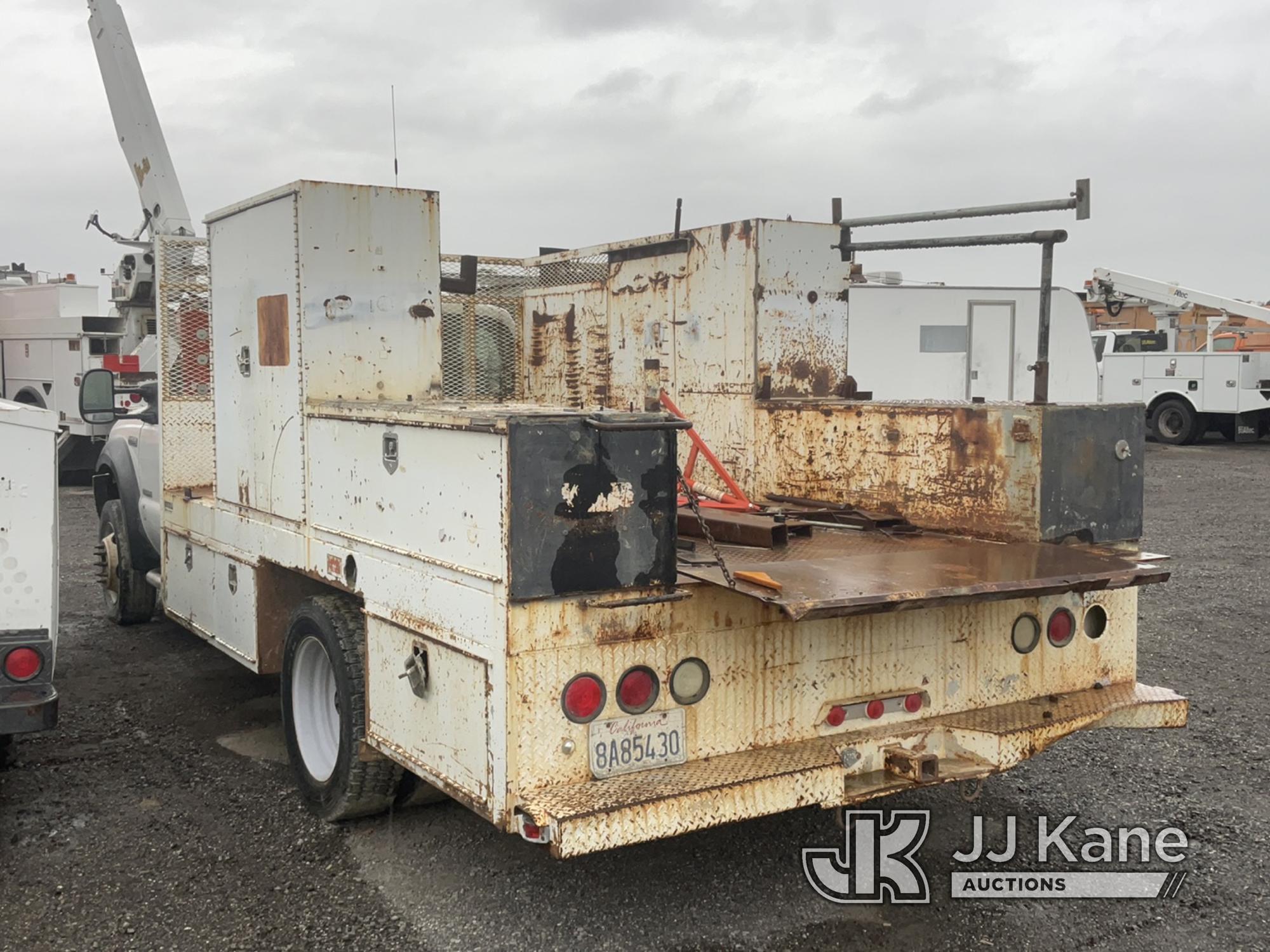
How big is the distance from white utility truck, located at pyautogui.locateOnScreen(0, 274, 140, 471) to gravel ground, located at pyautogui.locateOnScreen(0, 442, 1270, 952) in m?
10.4

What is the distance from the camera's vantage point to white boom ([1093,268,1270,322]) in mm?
23875

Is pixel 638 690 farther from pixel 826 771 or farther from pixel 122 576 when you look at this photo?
pixel 122 576

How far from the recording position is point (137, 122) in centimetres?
1408

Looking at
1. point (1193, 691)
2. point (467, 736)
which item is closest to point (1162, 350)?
point (1193, 691)

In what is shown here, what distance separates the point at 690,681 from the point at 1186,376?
73.3 ft

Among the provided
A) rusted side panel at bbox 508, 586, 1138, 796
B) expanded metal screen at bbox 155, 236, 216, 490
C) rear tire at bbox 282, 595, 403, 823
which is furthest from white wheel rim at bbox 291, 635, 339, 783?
expanded metal screen at bbox 155, 236, 216, 490

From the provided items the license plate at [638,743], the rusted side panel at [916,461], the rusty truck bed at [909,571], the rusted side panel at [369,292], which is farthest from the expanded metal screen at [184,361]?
the license plate at [638,743]

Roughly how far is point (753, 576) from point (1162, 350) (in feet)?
75.8

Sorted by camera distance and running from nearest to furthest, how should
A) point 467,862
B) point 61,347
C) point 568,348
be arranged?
point 467,862 → point 568,348 → point 61,347

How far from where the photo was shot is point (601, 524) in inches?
142

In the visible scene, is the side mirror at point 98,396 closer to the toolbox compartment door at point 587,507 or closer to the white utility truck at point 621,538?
the white utility truck at point 621,538

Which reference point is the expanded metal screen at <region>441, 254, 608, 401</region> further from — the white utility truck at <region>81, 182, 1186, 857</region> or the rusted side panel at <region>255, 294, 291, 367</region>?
the rusted side panel at <region>255, 294, 291, 367</region>

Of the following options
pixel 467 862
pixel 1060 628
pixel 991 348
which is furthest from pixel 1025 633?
pixel 991 348

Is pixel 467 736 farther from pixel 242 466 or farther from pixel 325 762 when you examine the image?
pixel 242 466
